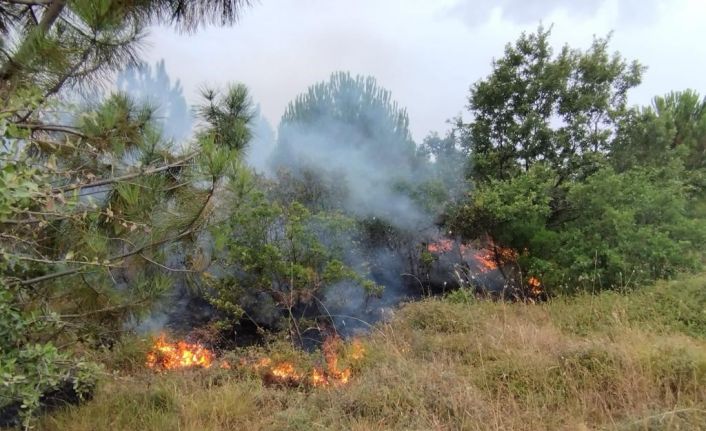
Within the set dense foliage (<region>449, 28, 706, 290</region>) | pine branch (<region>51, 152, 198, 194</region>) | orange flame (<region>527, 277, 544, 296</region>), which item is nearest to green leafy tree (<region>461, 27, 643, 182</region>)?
dense foliage (<region>449, 28, 706, 290</region>)

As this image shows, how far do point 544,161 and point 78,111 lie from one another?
7627 mm

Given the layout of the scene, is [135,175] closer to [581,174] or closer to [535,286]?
[535,286]

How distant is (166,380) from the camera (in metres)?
3.43

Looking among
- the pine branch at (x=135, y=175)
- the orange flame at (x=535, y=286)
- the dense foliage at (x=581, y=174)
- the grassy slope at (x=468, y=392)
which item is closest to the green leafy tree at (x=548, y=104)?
the dense foliage at (x=581, y=174)

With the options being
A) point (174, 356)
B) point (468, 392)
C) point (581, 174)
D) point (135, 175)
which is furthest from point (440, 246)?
point (135, 175)

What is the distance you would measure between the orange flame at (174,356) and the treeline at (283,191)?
76cm

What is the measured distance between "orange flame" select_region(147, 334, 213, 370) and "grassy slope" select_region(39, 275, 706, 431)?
396 millimetres

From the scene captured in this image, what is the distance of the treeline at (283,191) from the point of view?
2.22m

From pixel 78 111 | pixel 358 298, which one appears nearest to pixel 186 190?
pixel 78 111

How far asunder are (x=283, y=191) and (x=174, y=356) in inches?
139

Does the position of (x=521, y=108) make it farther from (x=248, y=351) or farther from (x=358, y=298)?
(x=248, y=351)

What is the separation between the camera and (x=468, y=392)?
263 cm

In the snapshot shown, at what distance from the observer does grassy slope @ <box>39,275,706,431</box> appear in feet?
8.09

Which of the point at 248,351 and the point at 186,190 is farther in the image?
the point at 248,351
